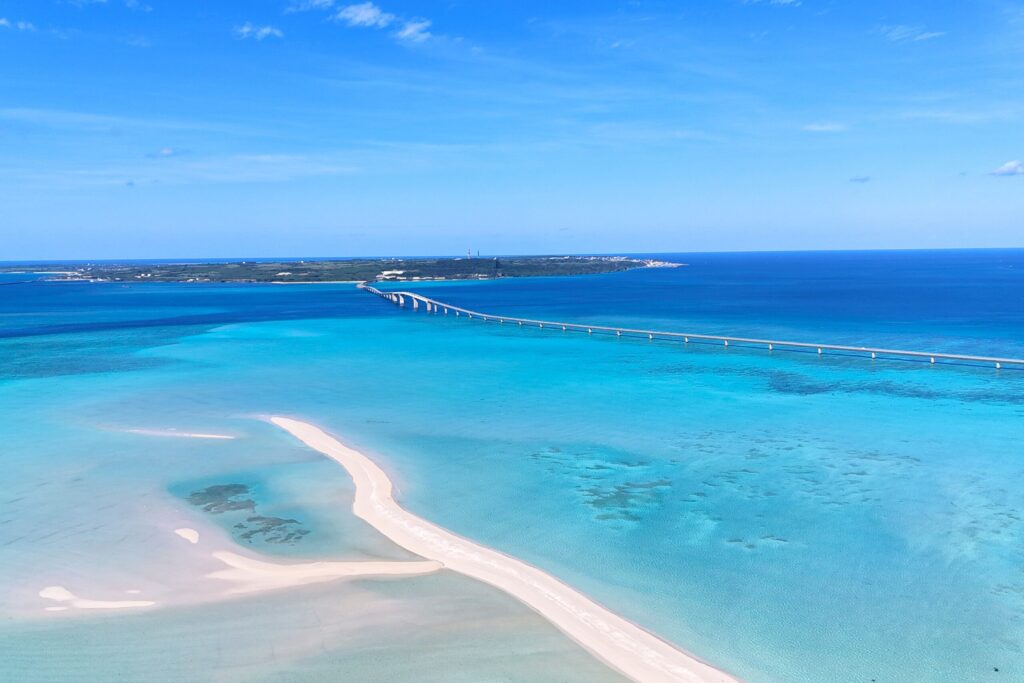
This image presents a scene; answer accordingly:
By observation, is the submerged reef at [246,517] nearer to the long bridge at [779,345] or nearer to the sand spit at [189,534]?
the sand spit at [189,534]

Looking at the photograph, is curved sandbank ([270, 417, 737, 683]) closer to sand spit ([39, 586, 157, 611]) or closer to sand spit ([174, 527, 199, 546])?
sand spit ([174, 527, 199, 546])

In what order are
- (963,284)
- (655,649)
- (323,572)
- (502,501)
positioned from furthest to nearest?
1. (963,284)
2. (502,501)
3. (323,572)
4. (655,649)

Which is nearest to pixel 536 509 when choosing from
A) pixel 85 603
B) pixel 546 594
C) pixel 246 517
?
pixel 546 594

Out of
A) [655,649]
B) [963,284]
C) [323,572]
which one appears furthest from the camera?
[963,284]

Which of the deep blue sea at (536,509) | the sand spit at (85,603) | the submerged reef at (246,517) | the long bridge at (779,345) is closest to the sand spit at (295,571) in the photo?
the deep blue sea at (536,509)

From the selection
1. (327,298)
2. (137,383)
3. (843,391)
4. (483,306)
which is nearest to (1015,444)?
(843,391)

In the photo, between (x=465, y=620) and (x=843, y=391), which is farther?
(x=843, y=391)

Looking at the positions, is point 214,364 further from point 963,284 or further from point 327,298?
point 963,284
